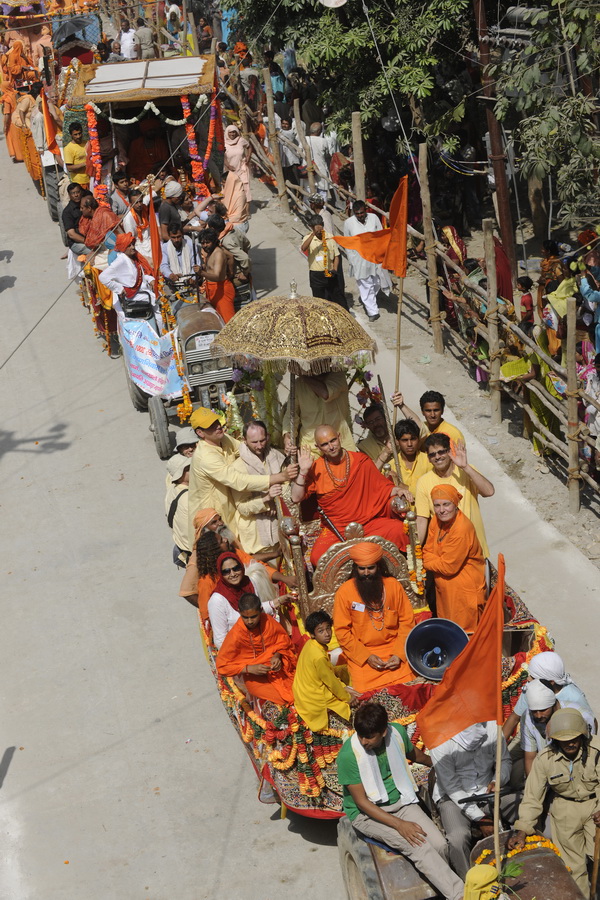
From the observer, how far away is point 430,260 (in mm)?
12477

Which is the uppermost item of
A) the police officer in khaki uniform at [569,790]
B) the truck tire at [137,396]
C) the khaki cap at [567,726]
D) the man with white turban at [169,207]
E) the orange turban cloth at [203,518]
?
the man with white turban at [169,207]

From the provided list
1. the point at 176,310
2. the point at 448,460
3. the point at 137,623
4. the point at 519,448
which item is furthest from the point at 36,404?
the point at 448,460

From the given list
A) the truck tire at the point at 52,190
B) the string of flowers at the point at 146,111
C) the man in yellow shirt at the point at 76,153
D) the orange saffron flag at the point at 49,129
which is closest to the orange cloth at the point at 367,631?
the string of flowers at the point at 146,111

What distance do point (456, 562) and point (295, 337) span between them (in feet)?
6.43

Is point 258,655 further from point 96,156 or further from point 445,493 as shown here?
point 96,156

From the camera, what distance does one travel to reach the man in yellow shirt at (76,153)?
597 inches

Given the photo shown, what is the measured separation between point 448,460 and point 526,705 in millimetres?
1955

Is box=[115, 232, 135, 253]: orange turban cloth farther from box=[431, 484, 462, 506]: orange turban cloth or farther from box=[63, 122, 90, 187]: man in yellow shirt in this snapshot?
box=[431, 484, 462, 506]: orange turban cloth

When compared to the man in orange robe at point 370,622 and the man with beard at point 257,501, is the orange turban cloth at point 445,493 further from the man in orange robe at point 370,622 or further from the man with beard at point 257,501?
the man with beard at point 257,501

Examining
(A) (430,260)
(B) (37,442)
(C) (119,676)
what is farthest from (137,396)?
(C) (119,676)

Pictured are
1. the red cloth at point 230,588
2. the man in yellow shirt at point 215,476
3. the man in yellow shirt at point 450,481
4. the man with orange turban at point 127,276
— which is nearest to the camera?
the red cloth at point 230,588

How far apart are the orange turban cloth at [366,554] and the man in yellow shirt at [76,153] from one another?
989cm

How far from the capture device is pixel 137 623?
360 inches

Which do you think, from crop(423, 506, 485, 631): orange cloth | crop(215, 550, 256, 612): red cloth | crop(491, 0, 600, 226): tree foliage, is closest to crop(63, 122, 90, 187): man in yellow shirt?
crop(491, 0, 600, 226): tree foliage
